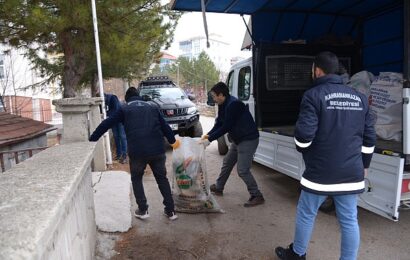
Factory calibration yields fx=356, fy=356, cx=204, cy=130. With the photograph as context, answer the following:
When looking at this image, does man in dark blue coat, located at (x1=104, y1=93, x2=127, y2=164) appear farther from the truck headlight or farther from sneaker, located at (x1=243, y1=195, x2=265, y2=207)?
sneaker, located at (x1=243, y1=195, x2=265, y2=207)

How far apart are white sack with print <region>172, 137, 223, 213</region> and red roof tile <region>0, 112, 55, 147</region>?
10.3ft

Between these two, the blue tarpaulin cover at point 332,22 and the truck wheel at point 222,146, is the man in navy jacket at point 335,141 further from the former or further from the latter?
the truck wheel at point 222,146

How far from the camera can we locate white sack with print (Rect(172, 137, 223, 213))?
439 centimetres

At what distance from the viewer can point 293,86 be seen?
20.6 ft

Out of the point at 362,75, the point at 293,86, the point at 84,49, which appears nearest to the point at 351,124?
the point at 362,75

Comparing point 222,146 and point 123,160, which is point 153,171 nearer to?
point 123,160

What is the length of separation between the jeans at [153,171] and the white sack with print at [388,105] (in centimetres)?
285

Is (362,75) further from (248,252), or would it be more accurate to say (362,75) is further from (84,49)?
(84,49)

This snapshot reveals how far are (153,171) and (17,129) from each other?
12.9 ft

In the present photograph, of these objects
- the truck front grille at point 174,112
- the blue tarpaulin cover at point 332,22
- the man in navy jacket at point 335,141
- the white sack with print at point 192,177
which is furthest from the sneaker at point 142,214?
the truck front grille at point 174,112

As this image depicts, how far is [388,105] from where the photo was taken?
15.4 feet

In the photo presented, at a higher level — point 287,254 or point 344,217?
point 344,217

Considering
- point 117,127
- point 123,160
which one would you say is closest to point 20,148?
point 117,127

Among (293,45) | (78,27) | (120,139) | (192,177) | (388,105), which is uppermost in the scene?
(78,27)
